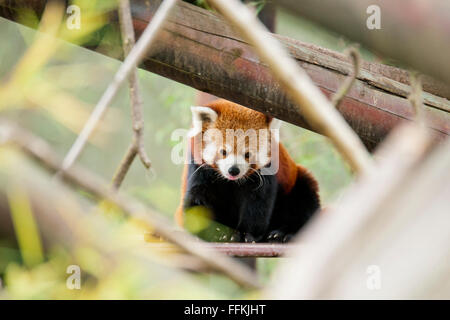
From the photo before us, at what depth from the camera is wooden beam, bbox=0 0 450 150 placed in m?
2.59

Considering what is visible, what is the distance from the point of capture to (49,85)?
129 centimetres

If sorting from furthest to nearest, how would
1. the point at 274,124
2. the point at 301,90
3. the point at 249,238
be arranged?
1. the point at 274,124
2. the point at 249,238
3. the point at 301,90

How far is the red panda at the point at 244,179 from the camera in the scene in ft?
14.0

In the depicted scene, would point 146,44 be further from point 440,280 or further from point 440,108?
point 440,108

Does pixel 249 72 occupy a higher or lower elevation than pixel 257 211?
lower

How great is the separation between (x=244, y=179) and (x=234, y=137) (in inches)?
13.1

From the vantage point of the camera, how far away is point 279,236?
424 centimetres

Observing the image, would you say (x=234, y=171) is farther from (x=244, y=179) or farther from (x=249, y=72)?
(x=249, y=72)

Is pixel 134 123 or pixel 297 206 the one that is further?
pixel 297 206

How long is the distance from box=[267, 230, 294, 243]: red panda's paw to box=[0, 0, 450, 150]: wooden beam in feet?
4.74

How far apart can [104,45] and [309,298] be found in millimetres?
2205

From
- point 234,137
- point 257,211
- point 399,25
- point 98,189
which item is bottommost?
point 98,189

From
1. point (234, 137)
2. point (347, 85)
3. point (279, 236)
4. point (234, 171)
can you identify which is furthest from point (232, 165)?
point (347, 85)

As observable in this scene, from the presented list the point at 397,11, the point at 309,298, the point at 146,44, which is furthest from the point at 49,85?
the point at 309,298
